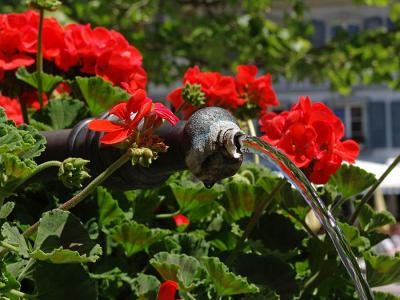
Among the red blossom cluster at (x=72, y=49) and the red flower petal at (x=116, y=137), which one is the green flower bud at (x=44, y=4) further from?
the red flower petal at (x=116, y=137)

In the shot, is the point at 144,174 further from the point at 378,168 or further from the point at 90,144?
the point at 378,168

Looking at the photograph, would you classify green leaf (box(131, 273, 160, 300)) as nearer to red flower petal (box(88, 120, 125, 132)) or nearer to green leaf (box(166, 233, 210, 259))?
green leaf (box(166, 233, 210, 259))

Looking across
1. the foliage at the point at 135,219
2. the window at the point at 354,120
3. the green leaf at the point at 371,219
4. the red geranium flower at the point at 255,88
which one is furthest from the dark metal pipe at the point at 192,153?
the window at the point at 354,120

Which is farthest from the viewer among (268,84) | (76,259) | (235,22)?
(235,22)

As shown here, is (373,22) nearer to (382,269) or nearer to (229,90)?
(229,90)

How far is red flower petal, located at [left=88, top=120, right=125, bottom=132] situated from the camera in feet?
2.30

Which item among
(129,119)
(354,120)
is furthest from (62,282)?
(354,120)

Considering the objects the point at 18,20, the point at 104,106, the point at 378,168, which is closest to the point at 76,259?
the point at 104,106

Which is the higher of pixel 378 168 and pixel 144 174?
pixel 144 174

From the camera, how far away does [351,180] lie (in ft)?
3.32

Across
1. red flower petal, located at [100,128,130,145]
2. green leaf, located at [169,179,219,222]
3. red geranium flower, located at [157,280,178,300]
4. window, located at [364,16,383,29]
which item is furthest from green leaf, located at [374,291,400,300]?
window, located at [364,16,383,29]

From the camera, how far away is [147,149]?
2.23ft

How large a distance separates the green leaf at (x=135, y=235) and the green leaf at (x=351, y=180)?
0.22 metres

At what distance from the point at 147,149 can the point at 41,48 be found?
16.1 inches
